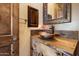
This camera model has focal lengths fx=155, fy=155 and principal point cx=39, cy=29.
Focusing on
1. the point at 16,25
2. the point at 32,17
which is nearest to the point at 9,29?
the point at 16,25

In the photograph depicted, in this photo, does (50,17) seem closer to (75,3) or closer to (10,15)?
(75,3)

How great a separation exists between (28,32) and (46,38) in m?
0.22

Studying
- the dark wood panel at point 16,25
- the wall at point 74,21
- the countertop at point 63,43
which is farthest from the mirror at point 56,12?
the dark wood panel at point 16,25

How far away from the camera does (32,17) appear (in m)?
1.80

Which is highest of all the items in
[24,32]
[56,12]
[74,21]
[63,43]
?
[56,12]

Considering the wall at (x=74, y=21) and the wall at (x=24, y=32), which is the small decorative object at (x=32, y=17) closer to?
the wall at (x=24, y=32)

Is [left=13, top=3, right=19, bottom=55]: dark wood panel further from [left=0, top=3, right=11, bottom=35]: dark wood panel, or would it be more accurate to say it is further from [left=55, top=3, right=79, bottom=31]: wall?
[left=55, top=3, right=79, bottom=31]: wall

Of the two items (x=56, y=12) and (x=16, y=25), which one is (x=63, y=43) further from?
(x=16, y=25)

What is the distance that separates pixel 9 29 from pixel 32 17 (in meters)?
0.30

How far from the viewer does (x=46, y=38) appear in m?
1.80

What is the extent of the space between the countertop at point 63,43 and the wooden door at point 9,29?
0.23m

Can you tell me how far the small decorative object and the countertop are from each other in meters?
0.15

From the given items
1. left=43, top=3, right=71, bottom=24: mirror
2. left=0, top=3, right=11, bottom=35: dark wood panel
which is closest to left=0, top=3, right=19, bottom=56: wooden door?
left=0, top=3, right=11, bottom=35: dark wood panel

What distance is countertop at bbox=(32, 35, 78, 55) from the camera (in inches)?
68.6
